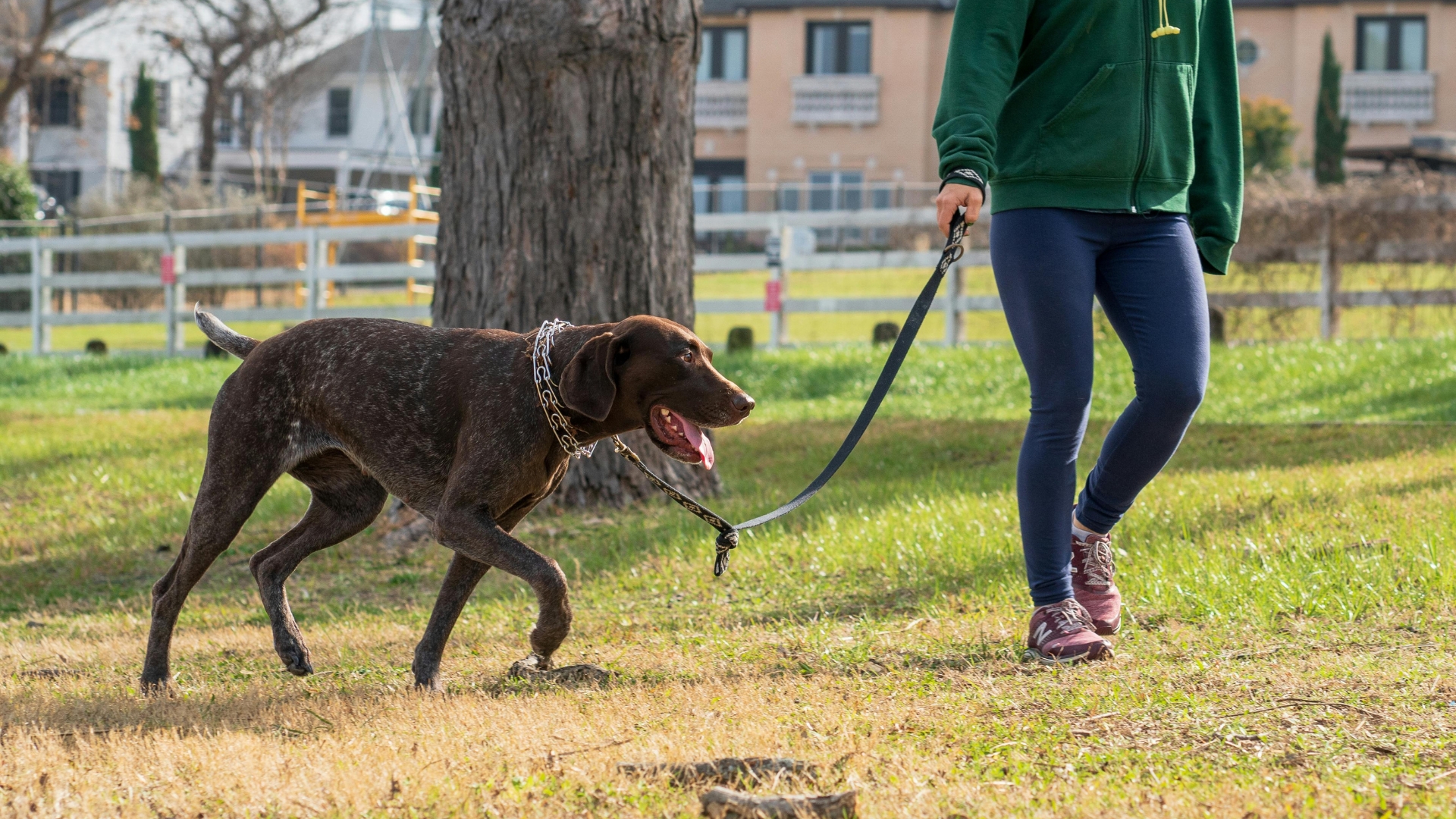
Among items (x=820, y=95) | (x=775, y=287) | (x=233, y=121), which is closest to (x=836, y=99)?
(x=820, y=95)

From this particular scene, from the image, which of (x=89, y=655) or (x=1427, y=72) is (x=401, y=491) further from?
(x=1427, y=72)

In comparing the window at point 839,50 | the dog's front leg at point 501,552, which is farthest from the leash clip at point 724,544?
the window at point 839,50

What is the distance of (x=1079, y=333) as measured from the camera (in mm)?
3893

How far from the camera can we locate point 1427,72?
33469 mm

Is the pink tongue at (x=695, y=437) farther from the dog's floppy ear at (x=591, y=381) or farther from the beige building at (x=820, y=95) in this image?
the beige building at (x=820, y=95)

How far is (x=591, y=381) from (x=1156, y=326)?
1564 mm

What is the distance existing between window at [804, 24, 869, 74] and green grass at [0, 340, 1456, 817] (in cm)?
2797

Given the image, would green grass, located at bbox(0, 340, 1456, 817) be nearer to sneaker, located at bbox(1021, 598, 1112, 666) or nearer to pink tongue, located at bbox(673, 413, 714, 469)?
sneaker, located at bbox(1021, 598, 1112, 666)

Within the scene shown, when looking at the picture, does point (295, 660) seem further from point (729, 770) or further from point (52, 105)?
point (52, 105)

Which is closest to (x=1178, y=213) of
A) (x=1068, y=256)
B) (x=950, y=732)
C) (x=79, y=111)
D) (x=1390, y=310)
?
(x=1068, y=256)

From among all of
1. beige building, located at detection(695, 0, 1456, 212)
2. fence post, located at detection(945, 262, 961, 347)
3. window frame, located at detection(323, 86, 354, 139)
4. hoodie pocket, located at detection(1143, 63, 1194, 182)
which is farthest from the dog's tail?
window frame, located at detection(323, 86, 354, 139)

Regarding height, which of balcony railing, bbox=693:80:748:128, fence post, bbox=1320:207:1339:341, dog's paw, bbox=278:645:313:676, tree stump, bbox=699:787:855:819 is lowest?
dog's paw, bbox=278:645:313:676

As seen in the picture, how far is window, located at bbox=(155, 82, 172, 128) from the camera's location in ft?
162

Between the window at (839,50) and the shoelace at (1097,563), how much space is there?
32927mm
